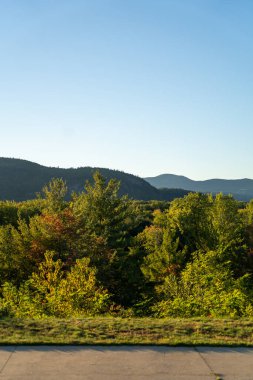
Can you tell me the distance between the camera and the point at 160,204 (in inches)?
4363

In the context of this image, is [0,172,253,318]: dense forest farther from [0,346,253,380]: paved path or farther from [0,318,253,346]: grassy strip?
[0,346,253,380]: paved path

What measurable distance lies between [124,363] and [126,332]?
75.5 inches

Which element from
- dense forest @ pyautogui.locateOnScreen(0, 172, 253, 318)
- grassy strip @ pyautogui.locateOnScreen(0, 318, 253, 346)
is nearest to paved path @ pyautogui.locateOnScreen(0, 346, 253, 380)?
grassy strip @ pyautogui.locateOnScreen(0, 318, 253, 346)

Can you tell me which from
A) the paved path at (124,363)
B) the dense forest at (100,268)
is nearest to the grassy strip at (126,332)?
the paved path at (124,363)

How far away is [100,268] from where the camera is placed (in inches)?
1104

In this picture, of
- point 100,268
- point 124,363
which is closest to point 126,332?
point 124,363

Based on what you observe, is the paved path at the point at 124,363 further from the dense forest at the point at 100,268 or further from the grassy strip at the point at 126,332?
the dense forest at the point at 100,268

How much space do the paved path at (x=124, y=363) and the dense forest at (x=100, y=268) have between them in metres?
4.28

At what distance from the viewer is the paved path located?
6.98m

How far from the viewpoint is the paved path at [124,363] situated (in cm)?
698

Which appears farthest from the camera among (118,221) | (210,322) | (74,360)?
(118,221)

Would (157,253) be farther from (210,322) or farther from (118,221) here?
(210,322)

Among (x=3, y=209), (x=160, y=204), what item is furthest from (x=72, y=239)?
(x=160, y=204)

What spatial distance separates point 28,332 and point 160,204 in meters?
102
